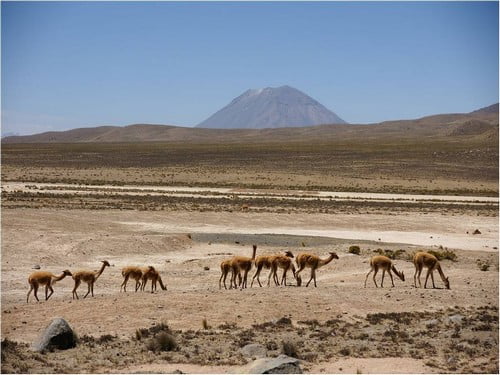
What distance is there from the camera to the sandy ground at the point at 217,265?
15.5 m

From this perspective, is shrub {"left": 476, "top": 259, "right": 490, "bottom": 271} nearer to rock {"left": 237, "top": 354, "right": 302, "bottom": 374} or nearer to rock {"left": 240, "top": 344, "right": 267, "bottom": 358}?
rock {"left": 240, "top": 344, "right": 267, "bottom": 358}

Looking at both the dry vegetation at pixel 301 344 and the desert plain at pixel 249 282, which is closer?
the dry vegetation at pixel 301 344

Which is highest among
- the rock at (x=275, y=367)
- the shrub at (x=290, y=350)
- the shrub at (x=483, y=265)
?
the rock at (x=275, y=367)

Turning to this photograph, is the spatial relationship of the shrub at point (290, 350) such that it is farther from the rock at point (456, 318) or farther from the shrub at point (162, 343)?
the rock at point (456, 318)

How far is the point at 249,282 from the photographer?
21141mm

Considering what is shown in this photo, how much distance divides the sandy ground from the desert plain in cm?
6

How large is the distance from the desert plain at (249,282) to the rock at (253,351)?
12cm

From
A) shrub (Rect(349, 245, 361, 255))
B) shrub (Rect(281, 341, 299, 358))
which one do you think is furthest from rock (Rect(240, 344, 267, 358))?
shrub (Rect(349, 245, 361, 255))

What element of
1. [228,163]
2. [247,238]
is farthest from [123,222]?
[228,163]

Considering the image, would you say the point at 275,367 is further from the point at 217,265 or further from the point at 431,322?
the point at 217,265

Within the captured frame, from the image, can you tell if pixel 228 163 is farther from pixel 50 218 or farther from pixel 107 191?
pixel 50 218

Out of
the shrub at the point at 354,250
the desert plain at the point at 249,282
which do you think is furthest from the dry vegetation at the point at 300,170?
the shrub at the point at 354,250

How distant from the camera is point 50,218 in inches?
1294

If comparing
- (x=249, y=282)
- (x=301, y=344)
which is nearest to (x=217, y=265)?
(x=249, y=282)
